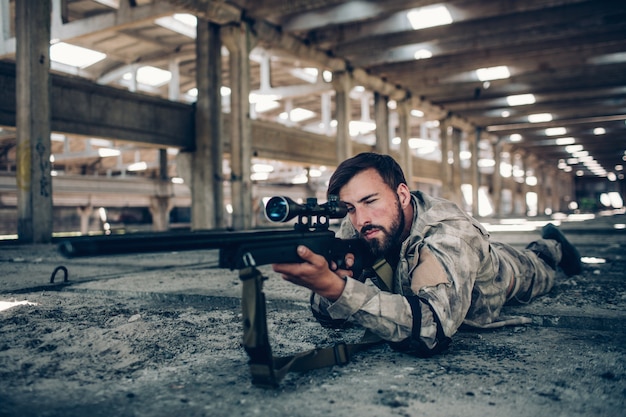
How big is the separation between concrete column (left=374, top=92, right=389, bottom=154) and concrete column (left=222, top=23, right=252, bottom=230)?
7489 mm

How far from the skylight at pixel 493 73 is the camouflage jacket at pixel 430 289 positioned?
15941 millimetres

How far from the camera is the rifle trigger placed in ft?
5.01

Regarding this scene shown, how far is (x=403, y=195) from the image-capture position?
2164 mm

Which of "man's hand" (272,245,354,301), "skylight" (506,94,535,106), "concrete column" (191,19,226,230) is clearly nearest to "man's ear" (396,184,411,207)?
"man's hand" (272,245,354,301)

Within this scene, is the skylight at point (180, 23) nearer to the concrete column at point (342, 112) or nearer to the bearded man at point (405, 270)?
the concrete column at point (342, 112)

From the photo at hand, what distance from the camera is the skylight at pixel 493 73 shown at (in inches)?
655

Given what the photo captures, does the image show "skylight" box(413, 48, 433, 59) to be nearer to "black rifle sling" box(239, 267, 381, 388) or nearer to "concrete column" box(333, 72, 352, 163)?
"concrete column" box(333, 72, 352, 163)

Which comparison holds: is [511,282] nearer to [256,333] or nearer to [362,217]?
[362,217]

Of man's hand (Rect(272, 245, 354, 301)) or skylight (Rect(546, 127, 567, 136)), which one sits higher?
skylight (Rect(546, 127, 567, 136))

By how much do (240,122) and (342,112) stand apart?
210 inches

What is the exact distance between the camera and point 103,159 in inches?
1105

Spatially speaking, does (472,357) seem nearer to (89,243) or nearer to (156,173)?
(89,243)

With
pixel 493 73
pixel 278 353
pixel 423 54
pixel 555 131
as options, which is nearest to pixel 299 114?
pixel 555 131

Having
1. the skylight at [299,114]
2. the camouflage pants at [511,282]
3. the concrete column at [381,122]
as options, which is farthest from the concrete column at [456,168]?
the camouflage pants at [511,282]
